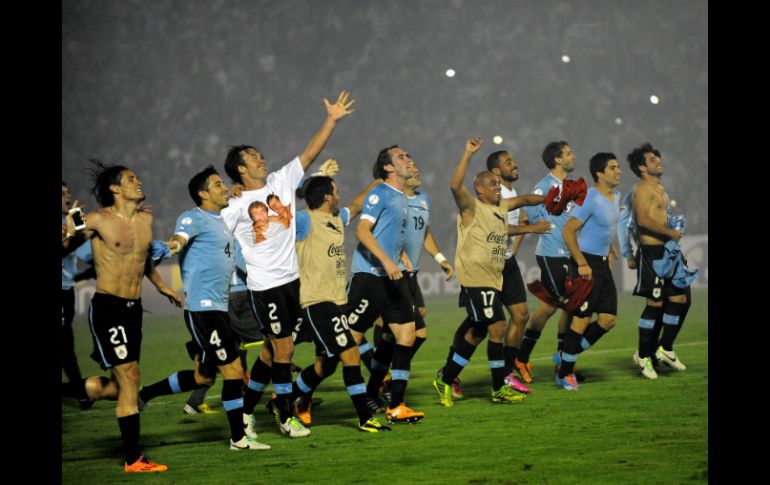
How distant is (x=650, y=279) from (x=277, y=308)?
398 cm

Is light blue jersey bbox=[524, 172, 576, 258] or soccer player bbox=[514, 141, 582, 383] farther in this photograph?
light blue jersey bbox=[524, 172, 576, 258]

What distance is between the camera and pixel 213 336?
642 cm

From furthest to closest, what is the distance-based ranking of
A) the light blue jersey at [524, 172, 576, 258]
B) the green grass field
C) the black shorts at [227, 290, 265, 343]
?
the light blue jersey at [524, 172, 576, 258] → the black shorts at [227, 290, 265, 343] → the green grass field

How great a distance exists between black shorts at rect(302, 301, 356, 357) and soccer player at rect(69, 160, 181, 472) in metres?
1.34

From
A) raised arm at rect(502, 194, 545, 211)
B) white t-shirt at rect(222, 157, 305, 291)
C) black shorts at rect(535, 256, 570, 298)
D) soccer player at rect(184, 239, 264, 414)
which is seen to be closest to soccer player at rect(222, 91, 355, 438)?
white t-shirt at rect(222, 157, 305, 291)

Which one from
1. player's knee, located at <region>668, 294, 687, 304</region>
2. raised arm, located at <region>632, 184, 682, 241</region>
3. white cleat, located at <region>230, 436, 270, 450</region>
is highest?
raised arm, located at <region>632, 184, 682, 241</region>

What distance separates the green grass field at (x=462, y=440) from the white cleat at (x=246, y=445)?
7 centimetres

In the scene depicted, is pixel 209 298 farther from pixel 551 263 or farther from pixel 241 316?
pixel 551 263

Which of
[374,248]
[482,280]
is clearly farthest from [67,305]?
[482,280]

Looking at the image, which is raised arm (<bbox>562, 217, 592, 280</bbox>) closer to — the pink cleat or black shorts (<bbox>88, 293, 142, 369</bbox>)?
the pink cleat

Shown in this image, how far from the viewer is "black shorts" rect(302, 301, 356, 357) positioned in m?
6.84
